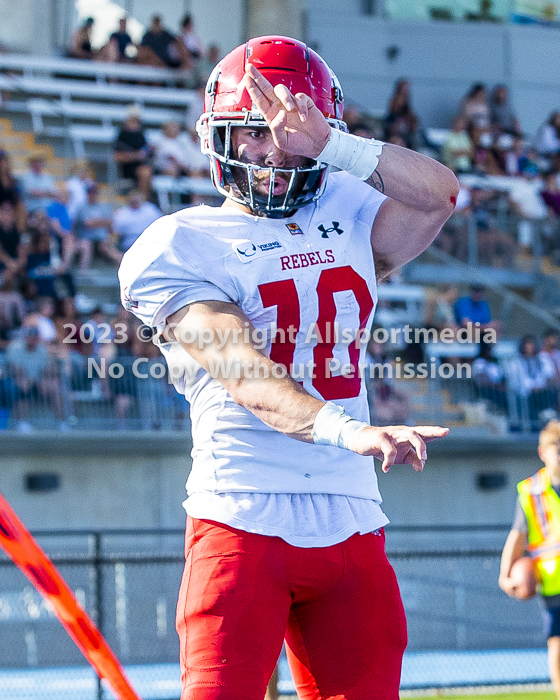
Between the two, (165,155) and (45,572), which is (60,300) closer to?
(165,155)

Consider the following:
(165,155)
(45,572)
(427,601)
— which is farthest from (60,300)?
(45,572)

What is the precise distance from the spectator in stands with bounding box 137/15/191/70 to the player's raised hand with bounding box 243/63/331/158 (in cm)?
1316

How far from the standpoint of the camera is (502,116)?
16812 millimetres

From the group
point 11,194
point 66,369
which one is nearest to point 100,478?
point 66,369

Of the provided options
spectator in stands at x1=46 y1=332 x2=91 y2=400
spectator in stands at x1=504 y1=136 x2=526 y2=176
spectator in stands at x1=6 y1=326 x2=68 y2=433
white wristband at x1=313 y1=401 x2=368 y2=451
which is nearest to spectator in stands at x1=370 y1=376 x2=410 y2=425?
spectator in stands at x1=46 y1=332 x2=91 y2=400

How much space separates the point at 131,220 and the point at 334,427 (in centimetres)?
921

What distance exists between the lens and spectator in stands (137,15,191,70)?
15.2 metres

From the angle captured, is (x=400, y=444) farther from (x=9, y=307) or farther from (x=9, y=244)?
(x=9, y=244)

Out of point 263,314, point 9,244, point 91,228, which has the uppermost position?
point 263,314

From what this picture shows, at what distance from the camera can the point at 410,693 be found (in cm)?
754

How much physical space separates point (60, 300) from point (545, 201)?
763 cm

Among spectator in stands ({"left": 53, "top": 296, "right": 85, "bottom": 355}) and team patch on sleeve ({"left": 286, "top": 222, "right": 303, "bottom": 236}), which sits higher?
team patch on sleeve ({"left": 286, "top": 222, "right": 303, "bottom": 236})

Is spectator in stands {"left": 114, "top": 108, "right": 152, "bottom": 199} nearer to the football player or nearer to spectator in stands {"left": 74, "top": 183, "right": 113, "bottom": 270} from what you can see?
spectator in stands {"left": 74, "top": 183, "right": 113, "bottom": 270}

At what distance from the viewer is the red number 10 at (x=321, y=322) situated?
261 centimetres
